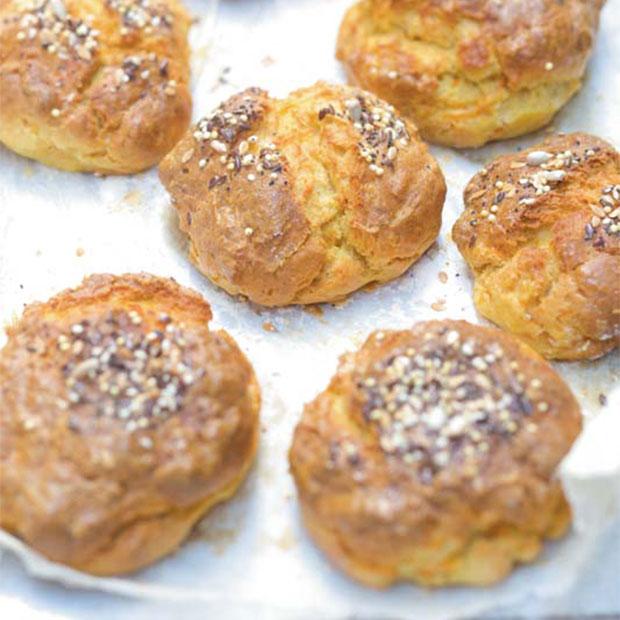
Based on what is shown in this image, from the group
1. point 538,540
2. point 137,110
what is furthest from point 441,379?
point 137,110

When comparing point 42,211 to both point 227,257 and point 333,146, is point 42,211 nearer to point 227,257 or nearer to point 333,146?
point 227,257

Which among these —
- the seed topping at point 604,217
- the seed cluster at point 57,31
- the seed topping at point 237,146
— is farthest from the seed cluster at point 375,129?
the seed cluster at point 57,31

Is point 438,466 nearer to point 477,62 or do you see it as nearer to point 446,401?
point 446,401

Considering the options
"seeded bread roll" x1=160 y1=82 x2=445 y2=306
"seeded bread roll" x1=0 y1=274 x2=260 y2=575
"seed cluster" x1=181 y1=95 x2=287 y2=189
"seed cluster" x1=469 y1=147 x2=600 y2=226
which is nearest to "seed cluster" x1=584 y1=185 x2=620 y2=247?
"seed cluster" x1=469 y1=147 x2=600 y2=226

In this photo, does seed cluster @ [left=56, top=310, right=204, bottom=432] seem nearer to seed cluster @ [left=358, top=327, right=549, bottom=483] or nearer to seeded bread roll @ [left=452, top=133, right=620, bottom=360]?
seed cluster @ [left=358, top=327, right=549, bottom=483]

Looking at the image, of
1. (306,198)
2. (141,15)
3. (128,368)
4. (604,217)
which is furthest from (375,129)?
(128,368)

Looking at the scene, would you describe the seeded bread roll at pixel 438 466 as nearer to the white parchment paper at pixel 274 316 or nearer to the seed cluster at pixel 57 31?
the white parchment paper at pixel 274 316
